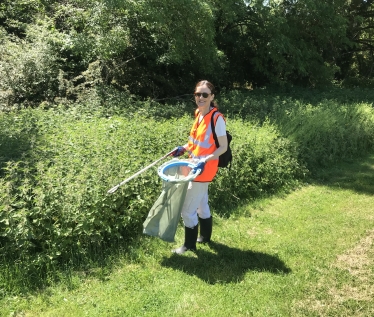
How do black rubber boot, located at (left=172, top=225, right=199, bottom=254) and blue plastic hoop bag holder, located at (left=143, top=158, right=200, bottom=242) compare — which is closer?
blue plastic hoop bag holder, located at (left=143, top=158, right=200, bottom=242)

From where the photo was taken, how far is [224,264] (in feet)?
12.5

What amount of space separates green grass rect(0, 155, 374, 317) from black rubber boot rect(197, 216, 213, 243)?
88mm

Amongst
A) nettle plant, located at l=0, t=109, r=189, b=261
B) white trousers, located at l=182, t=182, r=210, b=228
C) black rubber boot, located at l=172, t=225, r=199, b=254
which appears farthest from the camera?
black rubber boot, located at l=172, t=225, r=199, b=254

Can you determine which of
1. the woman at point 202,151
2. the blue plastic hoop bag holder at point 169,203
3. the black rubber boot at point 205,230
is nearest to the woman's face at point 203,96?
the woman at point 202,151

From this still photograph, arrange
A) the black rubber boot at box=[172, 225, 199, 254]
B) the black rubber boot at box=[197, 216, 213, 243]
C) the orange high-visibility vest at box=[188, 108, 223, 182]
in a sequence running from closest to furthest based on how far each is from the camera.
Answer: the orange high-visibility vest at box=[188, 108, 223, 182], the black rubber boot at box=[172, 225, 199, 254], the black rubber boot at box=[197, 216, 213, 243]

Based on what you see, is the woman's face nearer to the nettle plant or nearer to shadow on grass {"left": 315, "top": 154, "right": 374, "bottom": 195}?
the nettle plant

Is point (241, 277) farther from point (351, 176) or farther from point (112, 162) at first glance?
point (351, 176)

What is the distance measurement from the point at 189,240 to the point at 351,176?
14.0ft

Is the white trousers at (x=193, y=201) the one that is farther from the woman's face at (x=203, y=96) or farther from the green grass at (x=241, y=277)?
the woman's face at (x=203, y=96)

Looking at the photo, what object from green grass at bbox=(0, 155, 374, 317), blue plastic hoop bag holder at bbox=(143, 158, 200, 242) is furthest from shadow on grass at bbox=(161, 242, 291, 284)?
blue plastic hoop bag holder at bbox=(143, 158, 200, 242)

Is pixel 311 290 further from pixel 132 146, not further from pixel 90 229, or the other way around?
pixel 132 146

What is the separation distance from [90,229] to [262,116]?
5773 millimetres

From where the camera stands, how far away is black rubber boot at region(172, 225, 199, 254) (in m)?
3.88

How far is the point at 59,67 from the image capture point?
31.4 feet
